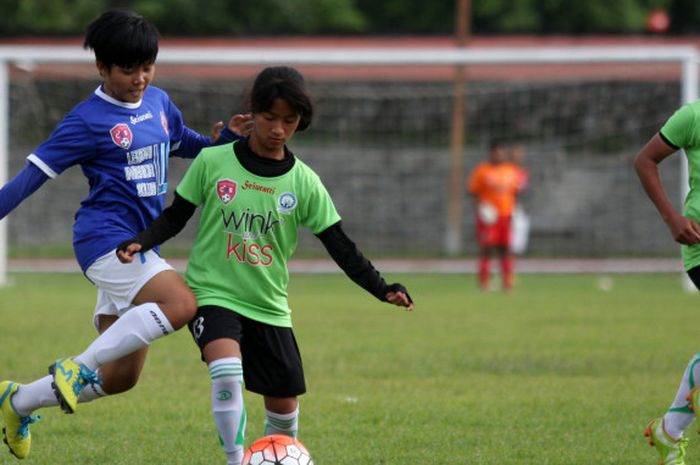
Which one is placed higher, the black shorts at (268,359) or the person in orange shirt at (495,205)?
the black shorts at (268,359)

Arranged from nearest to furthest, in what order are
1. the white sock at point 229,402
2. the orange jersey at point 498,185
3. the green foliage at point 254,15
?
the white sock at point 229,402
the orange jersey at point 498,185
the green foliage at point 254,15

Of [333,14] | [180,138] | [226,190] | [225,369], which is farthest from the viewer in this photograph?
[333,14]

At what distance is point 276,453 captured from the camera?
4.72m

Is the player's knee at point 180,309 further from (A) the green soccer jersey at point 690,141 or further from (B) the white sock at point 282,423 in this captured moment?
(A) the green soccer jersey at point 690,141

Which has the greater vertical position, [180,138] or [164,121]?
[164,121]

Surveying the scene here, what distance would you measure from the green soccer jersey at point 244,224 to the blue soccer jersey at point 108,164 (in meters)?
0.31

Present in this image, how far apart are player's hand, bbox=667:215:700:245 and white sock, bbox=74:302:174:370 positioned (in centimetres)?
207

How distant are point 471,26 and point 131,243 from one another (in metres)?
30.9

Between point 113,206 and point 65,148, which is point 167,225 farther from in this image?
point 65,148

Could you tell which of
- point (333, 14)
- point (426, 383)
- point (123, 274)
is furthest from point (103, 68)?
point (333, 14)

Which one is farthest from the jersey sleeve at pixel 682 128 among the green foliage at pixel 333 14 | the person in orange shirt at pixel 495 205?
the green foliage at pixel 333 14

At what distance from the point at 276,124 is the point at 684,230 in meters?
1.72

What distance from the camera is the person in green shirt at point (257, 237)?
4789mm

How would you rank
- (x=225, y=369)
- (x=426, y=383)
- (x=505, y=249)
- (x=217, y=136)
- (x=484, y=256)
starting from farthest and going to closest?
1. (x=484, y=256)
2. (x=505, y=249)
3. (x=426, y=383)
4. (x=217, y=136)
5. (x=225, y=369)
